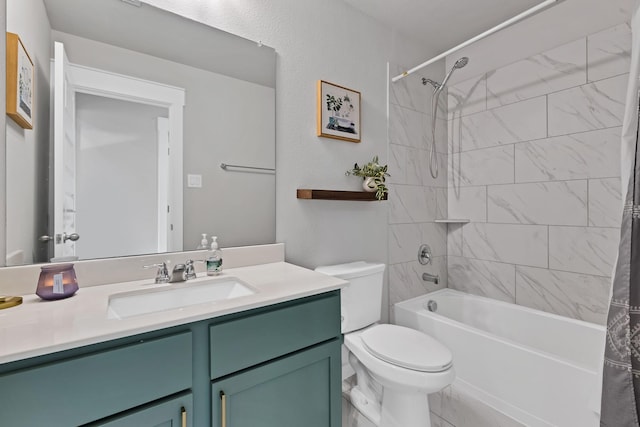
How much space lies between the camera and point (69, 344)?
67 cm

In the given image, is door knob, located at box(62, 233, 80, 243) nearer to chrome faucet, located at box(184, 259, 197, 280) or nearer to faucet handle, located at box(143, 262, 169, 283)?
faucet handle, located at box(143, 262, 169, 283)

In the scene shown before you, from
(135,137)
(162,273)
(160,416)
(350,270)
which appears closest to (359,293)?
(350,270)

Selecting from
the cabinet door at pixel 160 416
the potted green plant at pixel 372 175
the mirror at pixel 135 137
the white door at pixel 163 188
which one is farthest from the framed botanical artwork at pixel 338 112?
the cabinet door at pixel 160 416

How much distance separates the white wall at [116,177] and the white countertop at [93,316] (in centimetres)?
18

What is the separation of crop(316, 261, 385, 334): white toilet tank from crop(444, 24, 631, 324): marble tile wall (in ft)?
2.30

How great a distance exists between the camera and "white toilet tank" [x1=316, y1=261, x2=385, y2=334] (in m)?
1.64

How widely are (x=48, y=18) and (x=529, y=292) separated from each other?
2987mm

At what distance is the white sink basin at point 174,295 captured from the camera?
104cm

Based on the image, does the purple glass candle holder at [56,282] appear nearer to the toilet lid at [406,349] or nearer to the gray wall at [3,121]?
the gray wall at [3,121]

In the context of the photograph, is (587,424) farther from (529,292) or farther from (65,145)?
(65,145)

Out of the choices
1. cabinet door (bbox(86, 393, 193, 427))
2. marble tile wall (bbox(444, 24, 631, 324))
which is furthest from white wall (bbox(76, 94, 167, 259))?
marble tile wall (bbox(444, 24, 631, 324))

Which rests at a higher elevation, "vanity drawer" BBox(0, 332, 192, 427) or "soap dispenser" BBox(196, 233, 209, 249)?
"soap dispenser" BBox(196, 233, 209, 249)

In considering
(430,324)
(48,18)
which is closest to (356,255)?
(430,324)

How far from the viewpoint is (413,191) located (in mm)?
2334
